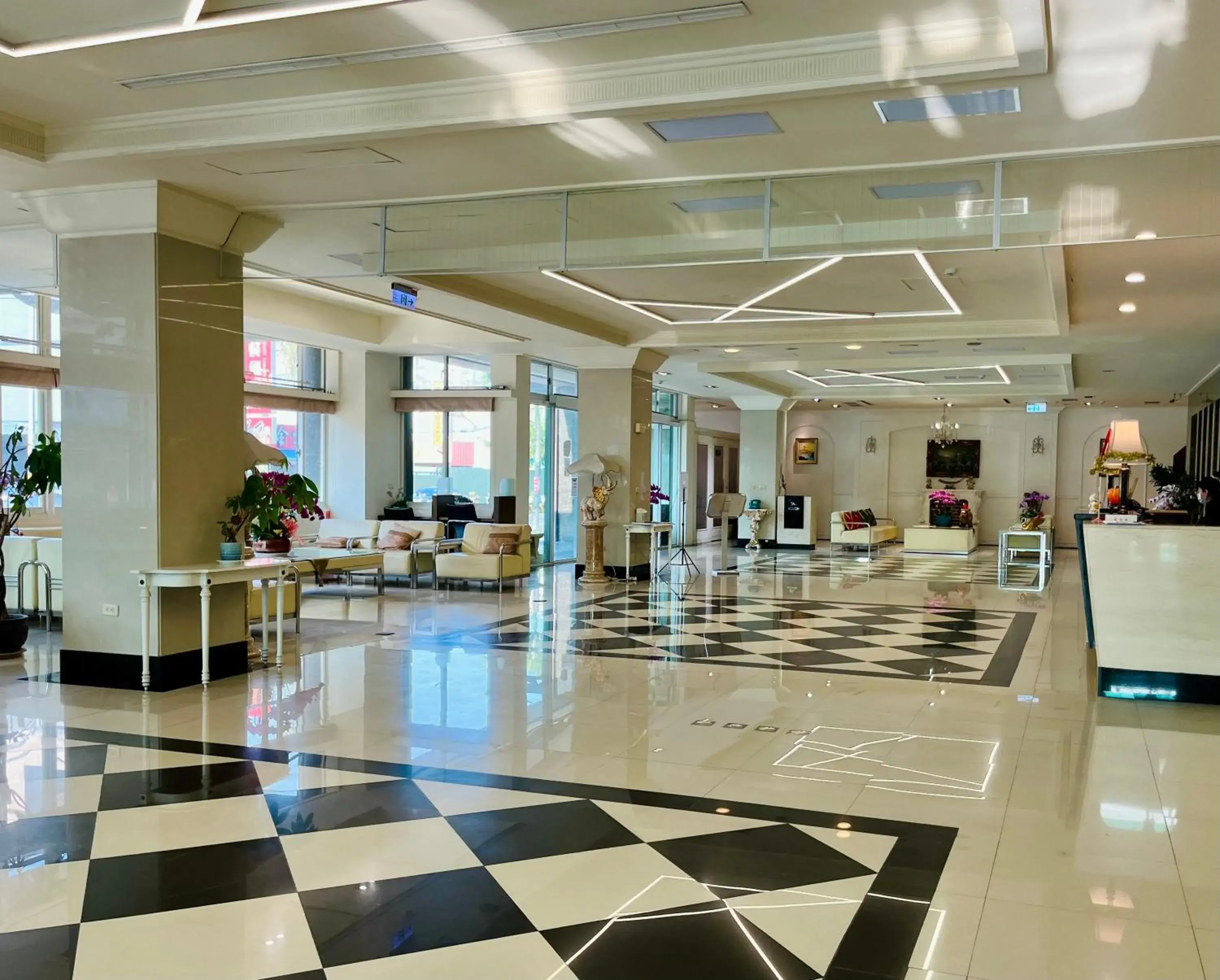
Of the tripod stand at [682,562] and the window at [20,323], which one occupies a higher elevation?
the window at [20,323]

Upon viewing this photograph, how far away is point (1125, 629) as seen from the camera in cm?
654

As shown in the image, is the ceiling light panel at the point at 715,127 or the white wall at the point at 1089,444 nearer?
the ceiling light panel at the point at 715,127

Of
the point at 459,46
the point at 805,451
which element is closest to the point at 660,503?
the point at 805,451

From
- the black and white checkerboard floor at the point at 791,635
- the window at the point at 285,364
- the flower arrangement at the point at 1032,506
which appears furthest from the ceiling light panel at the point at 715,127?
the flower arrangement at the point at 1032,506

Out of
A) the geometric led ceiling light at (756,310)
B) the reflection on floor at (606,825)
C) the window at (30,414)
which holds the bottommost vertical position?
the reflection on floor at (606,825)

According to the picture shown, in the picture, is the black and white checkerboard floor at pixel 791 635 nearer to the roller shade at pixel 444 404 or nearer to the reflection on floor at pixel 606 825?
the reflection on floor at pixel 606 825

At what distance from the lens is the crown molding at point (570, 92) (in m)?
4.27

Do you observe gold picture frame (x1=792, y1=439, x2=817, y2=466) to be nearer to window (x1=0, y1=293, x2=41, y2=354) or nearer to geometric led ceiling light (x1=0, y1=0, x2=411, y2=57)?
window (x1=0, y1=293, x2=41, y2=354)

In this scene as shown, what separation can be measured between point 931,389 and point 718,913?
57.2 ft

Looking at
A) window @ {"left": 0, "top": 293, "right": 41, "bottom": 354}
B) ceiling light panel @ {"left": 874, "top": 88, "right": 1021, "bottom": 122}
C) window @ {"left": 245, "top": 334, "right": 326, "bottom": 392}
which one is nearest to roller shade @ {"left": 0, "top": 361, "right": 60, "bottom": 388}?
window @ {"left": 0, "top": 293, "right": 41, "bottom": 354}

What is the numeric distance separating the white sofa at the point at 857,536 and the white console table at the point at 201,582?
14.7 metres

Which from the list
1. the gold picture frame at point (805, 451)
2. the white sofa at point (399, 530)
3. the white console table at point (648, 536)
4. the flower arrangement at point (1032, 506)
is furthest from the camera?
the gold picture frame at point (805, 451)

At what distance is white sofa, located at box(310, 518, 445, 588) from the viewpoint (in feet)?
42.7

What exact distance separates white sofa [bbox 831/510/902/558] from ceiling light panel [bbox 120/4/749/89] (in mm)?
16395
